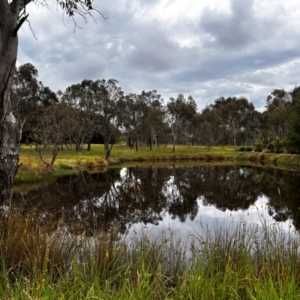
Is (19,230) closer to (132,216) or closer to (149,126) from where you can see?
(132,216)

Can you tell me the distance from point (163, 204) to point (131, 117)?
38565mm

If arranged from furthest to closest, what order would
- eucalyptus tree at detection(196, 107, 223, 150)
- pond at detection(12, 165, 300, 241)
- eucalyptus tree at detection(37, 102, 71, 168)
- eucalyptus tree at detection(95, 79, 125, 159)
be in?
1. eucalyptus tree at detection(196, 107, 223, 150)
2. eucalyptus tree at detection(95, 79, 125, 159)
3. eucalyptus tree at detection(37, 102, 71, 168)
4. pond at detection(12, 165, 300, 241)

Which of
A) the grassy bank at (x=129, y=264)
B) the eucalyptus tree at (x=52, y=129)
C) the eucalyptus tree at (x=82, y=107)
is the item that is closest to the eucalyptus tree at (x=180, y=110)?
the eucalyptus tree at (x=82, y=107)

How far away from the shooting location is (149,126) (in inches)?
1977

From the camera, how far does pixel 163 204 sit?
42.2 ft

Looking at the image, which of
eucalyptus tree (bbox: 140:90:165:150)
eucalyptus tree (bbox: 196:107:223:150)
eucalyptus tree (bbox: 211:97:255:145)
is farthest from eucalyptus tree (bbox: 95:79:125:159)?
eucalyptus tree (bbox: 211:97:255:145)

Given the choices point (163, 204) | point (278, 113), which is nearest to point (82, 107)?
point (278, 113)

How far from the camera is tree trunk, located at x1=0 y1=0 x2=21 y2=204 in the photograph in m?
3.74

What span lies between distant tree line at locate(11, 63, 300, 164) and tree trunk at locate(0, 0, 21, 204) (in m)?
19.8

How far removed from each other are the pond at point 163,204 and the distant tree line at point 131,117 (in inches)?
355

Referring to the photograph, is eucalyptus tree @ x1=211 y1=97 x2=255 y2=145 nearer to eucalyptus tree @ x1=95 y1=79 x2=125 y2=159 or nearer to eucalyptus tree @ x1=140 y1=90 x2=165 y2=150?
eucalyptus tree @ x1=140 y1=90 x2=165 y2=150

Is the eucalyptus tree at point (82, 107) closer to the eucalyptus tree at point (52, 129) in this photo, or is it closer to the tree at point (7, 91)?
the eucalyptus tree at point (52, 129)

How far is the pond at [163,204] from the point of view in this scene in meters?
8.66

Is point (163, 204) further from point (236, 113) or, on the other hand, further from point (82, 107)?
point (236, 113)
